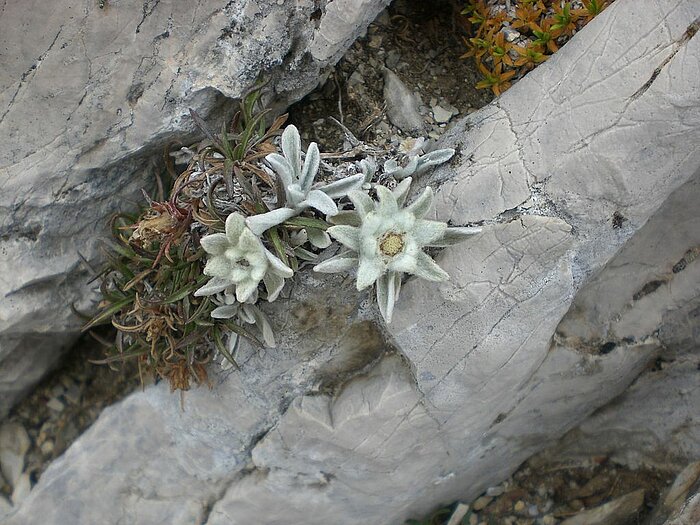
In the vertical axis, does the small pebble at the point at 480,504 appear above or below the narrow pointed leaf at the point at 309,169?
below


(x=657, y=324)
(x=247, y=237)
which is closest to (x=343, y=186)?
(x=247, y=237)

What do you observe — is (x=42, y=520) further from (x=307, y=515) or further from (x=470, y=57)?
(x=470, y=57)

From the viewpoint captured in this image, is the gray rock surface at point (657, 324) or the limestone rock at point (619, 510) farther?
the limestone rock at point (619, 510)

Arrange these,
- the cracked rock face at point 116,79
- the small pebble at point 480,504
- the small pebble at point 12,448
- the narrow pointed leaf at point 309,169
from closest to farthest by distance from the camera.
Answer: the narrow pointed leaf at point 309,169 → the cracked rock face at point 116,79 → the small pebble at point 480,504 → the small pebble at point 12,448

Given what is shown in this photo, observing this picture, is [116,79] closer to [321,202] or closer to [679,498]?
[321,202]

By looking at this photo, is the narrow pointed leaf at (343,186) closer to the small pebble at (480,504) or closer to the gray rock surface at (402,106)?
the gray rock surface at (402,106)

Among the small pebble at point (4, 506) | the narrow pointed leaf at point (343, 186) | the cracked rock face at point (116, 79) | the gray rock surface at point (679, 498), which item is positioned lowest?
the gray rock surface at point (679, 498)

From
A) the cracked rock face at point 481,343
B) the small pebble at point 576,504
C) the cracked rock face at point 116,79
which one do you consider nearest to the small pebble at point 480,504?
the cracked rock face at point 481,343

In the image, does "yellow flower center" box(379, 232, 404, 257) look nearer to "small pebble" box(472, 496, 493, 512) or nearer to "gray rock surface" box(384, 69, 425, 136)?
"gray rock surface" box(384, 69, 425, 136)
